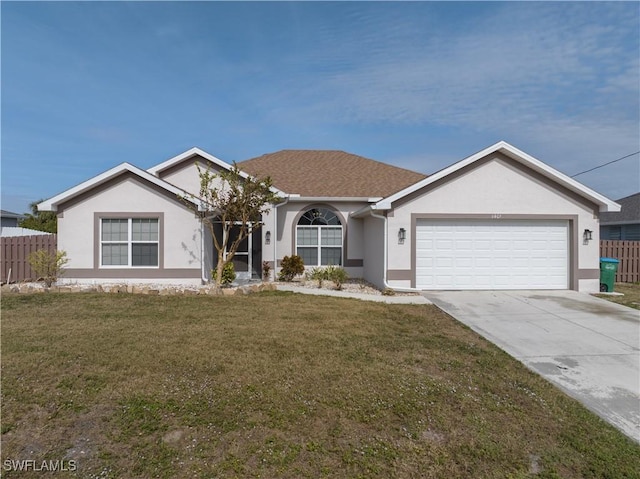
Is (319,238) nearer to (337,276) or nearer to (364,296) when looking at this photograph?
(337,276)

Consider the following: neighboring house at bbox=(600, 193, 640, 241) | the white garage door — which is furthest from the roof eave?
neighboring house at bbox=(600, 193, 640, 241)

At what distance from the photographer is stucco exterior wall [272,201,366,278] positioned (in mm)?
15266

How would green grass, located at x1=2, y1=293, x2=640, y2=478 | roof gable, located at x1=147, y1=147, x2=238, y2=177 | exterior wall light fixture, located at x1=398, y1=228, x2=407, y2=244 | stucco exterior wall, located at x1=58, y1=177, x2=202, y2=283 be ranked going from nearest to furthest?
green grass, located at x1=2, y1=293, x2=640, y2=478 → exterior wall light fixture, located at x1=398, y1=228, x2=407, y2=244 → stucco exterior wall, located at x1=58, y1=177, x2=202, y2=283 → roof gable, located at x1=147, y1=147, x2=238, y2=177

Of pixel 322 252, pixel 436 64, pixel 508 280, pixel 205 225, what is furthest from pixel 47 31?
pixel 508 280

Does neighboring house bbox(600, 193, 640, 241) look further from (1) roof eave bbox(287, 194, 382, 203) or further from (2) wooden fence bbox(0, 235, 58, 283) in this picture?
(2) wooden fence bbox(0, 235, 58, 283)

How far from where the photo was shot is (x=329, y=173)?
57.4 feet

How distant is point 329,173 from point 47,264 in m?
11.5

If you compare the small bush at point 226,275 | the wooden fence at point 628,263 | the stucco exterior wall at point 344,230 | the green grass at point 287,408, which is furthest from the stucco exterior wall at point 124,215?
the wooden fence at point 628,263

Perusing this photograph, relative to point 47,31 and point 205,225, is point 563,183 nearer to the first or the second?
point 205,225

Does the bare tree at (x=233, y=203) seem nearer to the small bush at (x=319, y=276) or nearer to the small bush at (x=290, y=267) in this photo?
the small bush at (x=290, y=267)

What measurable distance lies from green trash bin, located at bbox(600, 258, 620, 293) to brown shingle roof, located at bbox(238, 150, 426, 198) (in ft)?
25.7

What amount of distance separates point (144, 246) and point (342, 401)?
34.8ft

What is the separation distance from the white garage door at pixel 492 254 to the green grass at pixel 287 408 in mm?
5352

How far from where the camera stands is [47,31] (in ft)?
35.9
